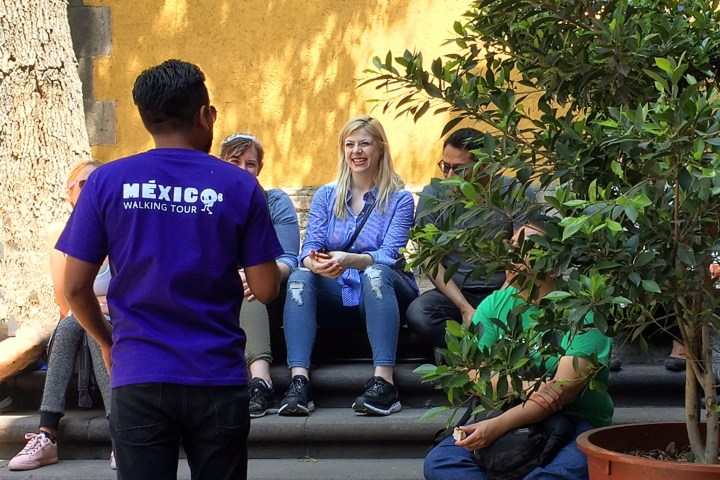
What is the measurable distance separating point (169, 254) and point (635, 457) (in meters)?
1.47

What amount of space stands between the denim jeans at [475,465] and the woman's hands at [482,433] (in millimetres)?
100

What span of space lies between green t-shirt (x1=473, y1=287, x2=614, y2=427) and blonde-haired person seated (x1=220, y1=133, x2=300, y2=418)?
3.92 ft

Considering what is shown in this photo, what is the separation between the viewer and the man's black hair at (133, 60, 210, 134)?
2.96m

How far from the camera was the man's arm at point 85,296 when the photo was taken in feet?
9.71

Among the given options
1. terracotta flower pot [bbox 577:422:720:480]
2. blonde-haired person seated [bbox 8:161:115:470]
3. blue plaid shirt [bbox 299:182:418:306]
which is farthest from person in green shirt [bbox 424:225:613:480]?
blonde-haired person seated [bbox 8:161:115:470]

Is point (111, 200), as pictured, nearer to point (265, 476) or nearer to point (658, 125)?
point (658, 125)

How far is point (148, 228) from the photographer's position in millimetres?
2881

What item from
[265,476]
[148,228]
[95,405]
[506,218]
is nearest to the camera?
[148,228]

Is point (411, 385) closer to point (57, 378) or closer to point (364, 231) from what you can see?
point (364, 231)

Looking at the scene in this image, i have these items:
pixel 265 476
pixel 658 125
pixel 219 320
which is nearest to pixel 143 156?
pixel 219 320

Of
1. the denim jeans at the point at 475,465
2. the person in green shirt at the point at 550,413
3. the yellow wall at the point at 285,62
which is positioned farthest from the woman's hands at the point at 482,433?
the yellow wall at the point at 285,62

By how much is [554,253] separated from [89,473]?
2.78 metres

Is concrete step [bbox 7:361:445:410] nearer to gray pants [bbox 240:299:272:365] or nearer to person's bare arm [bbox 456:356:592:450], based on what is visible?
gray pants [bbox 240:299:272:365]

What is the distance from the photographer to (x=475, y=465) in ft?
12.6
